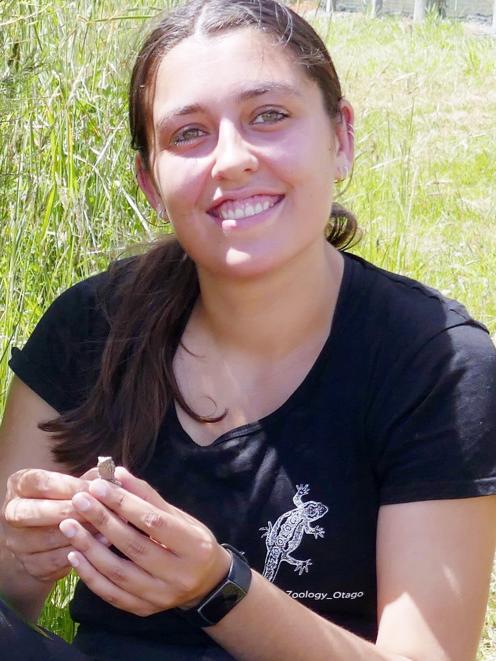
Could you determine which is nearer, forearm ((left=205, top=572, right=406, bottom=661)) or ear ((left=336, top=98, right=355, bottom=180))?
forearm ((left=205, top=572, right=406, bottom=661))

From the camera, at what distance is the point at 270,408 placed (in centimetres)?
188

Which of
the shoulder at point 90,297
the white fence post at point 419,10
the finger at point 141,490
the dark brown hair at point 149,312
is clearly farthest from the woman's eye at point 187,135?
the white fence post at point 419,10

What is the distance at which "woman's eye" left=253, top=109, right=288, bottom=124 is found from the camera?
1835mm

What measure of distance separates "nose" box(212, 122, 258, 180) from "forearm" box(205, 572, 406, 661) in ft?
2.05

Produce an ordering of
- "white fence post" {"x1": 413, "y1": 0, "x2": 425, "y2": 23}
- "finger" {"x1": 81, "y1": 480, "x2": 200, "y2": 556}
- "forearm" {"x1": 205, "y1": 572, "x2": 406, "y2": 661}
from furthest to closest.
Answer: "white fence post" {"x1": 413, "y1": 0, "x2": 425, "y2": 23} < "forearm" {"x1": 205, "y1": 572, "x2": 406, "y2": 661} < "finger" {"x1": 81, "y1": 480, "x2": 200, "y2": 556}

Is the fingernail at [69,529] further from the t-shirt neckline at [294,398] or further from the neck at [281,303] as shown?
the neck at [281,303]

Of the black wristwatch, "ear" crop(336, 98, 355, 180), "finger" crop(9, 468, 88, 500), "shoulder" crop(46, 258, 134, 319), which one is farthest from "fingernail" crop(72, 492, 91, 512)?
"ear" crop(336, 98, 355, 180)

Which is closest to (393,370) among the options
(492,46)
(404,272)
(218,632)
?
(218,632)

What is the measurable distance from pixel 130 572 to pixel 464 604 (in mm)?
514

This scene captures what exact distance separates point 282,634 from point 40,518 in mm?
400

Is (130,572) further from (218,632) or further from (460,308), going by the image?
(460,308)

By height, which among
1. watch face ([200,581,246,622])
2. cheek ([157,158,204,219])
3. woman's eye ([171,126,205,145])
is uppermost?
woman's eye ([171,126,205,145])

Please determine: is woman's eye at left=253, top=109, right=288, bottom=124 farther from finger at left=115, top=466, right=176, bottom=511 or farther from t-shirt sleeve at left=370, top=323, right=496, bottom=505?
finger at left=115, top=466, right=176, bottom=511

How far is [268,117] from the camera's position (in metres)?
1.84
